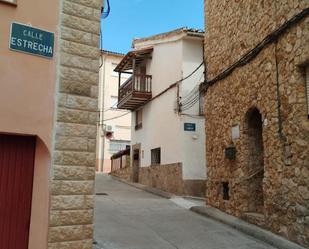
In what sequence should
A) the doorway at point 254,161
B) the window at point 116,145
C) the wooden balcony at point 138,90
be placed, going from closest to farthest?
the doorway at point 254,161 → the wooden balcony at point 138,90 → the window at point 116,145

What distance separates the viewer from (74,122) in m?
5.19

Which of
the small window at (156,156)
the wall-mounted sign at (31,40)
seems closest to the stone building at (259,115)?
the wall-mounted sign at (31,40)

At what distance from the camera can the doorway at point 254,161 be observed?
29.6 ft

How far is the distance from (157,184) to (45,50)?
1258 cm

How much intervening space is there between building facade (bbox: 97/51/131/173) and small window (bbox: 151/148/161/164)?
1004 centimetres

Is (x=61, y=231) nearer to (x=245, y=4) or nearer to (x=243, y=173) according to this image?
(x=243, y=173)

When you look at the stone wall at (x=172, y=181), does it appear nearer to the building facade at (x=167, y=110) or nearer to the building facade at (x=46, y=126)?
the building facade at (x=167, y=110)

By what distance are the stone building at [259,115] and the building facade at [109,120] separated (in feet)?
56.4

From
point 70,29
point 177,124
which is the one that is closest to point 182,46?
point 177,124

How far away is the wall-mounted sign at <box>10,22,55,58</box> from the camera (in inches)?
188

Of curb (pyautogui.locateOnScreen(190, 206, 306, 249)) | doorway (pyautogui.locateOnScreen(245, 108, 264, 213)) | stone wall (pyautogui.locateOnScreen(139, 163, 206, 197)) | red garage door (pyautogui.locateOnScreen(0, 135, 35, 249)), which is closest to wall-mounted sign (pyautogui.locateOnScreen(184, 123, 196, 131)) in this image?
stone wall (pyautogui.locateOnScreen(139, 163, 206, 197))

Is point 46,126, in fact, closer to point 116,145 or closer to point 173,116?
point 173,116

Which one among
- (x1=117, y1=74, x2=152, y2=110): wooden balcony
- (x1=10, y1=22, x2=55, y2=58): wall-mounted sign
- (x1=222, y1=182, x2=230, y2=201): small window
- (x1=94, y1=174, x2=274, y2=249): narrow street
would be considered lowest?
(x1=94, y1=174, x2=274, y2=249): narrow street

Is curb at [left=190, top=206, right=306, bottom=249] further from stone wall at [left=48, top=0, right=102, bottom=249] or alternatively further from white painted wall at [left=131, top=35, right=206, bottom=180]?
white painted wall at [left=131, top=35, right=206, bottom=180]
